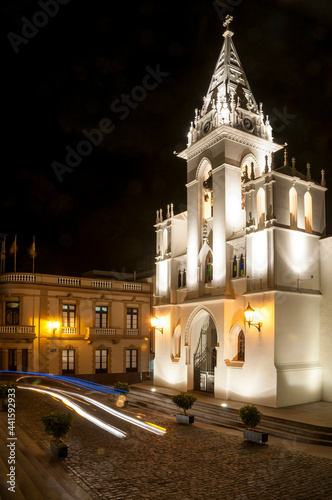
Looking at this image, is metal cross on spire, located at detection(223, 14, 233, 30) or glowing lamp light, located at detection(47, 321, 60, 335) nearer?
metal cross on spire, located at detection(223, 14, 233, 30)

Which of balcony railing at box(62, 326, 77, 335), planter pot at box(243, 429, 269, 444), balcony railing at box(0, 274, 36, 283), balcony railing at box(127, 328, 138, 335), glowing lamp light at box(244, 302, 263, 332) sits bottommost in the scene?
planter pot at box(243, 429, 269, 444)

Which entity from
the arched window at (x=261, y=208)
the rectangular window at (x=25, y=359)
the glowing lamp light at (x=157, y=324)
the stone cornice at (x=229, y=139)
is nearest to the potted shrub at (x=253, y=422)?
the arched window at (x=261, y=208)

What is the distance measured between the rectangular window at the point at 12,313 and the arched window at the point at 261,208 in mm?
20989

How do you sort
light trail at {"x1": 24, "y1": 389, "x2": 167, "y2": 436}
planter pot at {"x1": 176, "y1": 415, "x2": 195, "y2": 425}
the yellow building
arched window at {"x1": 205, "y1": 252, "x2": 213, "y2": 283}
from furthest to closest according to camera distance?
the yellow building
arched window at {"x1": 205, "y1": 252, "x2": 213, "y2": 283}
planter pot at {"x1": 176, "y1": 415, "x2": 195, "y2": 425}
light trail at {"x1": 24, "y1": 389, "x2": 167, "y2": 436}

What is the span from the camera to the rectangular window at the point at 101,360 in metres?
36.5

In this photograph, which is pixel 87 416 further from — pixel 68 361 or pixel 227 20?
pixel 227 20

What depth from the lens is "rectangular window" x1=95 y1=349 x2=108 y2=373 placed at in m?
36.5

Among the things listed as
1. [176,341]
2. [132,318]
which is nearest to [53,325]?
[132,318]

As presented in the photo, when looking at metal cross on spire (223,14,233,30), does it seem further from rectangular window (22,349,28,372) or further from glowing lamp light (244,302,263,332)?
rectangular window (22,349,28,372)

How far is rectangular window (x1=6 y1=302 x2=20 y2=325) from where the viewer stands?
1346 inches

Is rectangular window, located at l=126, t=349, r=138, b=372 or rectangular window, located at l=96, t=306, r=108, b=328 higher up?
rectangular window, located at l=96, t=306, r=108, b=328

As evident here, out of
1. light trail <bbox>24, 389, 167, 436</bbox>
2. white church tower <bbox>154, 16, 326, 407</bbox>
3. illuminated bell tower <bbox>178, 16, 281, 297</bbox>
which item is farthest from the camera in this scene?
illuminated bell tower <bbox>178, 16, 281, 297</bbox>

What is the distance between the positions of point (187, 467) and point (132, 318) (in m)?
26.8

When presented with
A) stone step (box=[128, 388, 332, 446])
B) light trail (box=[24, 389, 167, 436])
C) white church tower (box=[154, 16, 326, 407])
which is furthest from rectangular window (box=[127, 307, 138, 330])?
stone step (box=[128, 388, 332, 446])
